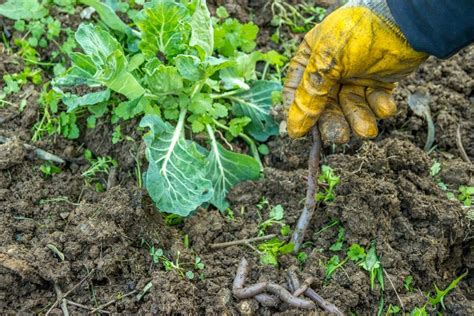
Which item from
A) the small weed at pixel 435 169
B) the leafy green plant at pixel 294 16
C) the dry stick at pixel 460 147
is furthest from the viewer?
the leafy green plant at pixel 294 16

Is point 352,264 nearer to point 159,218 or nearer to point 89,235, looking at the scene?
point 159,218

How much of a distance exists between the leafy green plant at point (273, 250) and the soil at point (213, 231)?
0.15ft

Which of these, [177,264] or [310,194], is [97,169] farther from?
[310,194]

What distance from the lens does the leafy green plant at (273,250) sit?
2859mm

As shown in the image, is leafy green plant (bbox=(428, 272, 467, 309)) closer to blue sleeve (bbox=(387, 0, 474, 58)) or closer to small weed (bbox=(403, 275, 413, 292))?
small weed (bbox=(403, 275, 413, 292))

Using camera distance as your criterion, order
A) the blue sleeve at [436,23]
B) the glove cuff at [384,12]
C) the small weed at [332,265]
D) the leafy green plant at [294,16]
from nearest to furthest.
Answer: the blue sleeve at [436,23] < the glove cuff at [384,12] < the small weed at [332,265] < the leafy green plant at [294,16]

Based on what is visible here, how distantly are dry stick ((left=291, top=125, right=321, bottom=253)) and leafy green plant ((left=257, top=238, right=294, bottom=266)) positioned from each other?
0.05 m

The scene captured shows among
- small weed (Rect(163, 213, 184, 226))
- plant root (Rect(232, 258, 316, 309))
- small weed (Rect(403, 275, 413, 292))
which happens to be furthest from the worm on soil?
small weed (Rect(163, 213, 184, 226))

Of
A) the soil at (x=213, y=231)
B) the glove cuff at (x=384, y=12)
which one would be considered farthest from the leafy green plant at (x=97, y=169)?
the glove cuff at (x=384, y=12)

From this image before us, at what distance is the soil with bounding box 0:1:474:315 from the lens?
2717 mm

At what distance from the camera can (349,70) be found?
2.73 m

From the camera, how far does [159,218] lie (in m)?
3.01

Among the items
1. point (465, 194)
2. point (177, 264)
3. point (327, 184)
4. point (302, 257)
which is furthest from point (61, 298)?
point (465, 194)

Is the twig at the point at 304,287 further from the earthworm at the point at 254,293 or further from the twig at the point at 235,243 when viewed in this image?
the twig at the point at 235,243
